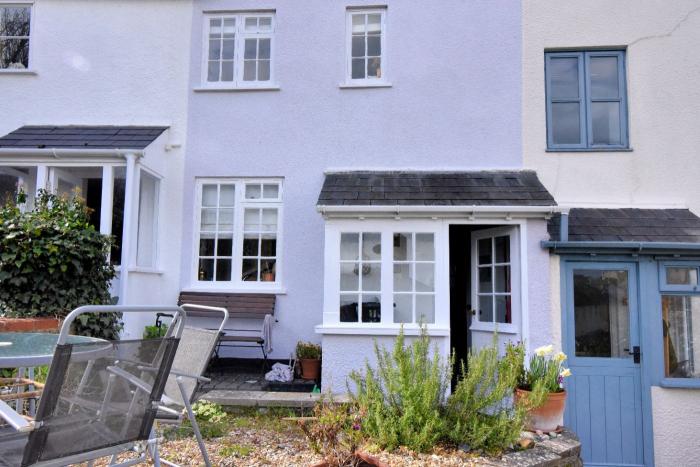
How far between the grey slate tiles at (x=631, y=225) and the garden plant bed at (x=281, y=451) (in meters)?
3.05

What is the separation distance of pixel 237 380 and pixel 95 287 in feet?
7.43

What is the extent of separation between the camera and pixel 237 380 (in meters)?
6.69

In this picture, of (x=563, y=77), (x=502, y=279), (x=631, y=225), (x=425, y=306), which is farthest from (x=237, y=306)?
(x=563, y=77)

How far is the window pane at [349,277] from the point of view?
6.45m

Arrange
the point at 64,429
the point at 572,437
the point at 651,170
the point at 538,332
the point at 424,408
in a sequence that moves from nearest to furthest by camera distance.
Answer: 1. the point at 64,429
2. the point at 424,408
3. the point at 572,437
4. the point at 538,332
5. the point at 651,170

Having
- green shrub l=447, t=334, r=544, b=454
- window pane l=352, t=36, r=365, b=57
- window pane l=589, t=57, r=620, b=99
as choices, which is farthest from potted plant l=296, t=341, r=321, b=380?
window pane l=589, t=57, r=620, b=99

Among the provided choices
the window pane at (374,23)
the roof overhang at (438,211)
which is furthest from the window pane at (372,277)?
the window pane at (374,23)

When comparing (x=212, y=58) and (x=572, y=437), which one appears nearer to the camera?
(x=572, y=437)

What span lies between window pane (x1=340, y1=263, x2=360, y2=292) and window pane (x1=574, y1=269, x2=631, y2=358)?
9.64ft

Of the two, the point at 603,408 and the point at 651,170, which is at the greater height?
the point at 651,170

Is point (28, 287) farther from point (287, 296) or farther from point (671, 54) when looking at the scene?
point (671, 54)

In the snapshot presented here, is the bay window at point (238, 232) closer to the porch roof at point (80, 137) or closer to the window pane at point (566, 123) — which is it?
the porch roof at point (80, 137)

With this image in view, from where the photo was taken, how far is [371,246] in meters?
6.53

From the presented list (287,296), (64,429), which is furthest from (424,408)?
(287,296)
